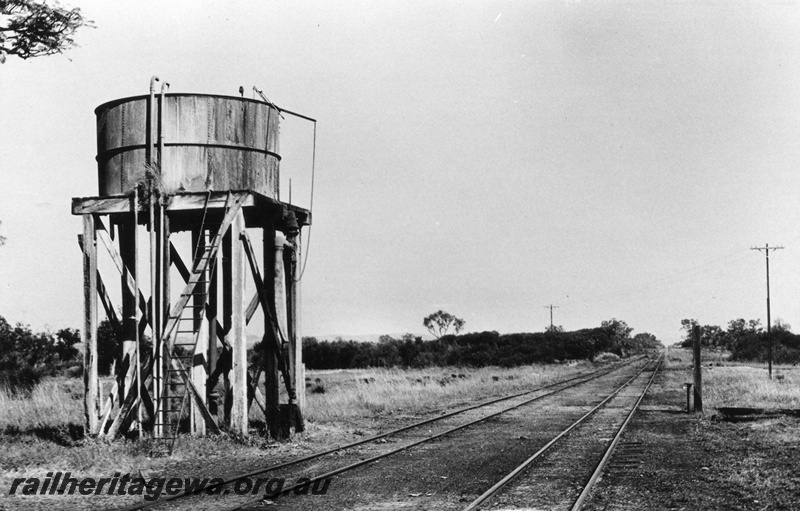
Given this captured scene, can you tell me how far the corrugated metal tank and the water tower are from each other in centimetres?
2

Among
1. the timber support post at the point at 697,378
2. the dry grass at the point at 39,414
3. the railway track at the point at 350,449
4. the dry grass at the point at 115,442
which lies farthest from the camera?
the timber support post at the point at 697,378

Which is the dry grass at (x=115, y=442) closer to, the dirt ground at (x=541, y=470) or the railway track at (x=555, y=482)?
the dirt ground at (x=541, y=470)

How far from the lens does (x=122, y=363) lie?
1238 centimetres

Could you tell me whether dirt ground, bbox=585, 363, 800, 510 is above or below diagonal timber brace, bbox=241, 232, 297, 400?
below

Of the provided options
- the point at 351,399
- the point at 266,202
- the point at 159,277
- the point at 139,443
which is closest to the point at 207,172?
the point at 266,202

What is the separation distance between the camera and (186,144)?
12.0m

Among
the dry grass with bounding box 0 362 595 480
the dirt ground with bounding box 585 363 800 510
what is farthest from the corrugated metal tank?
the dirt ground with bounding box 585 363 800 510

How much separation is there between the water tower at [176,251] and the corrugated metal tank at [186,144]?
17 mm

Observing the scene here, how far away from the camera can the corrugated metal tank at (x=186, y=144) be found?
1198 centimetres

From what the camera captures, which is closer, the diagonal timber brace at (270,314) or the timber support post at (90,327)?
the timber support post at (90,327)

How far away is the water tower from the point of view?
11.7 m

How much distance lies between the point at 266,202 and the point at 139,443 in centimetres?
427

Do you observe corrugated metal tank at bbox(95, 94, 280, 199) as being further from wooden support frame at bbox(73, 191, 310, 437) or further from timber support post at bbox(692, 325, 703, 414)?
timber support post at bbox(692, 325, 703, 414)

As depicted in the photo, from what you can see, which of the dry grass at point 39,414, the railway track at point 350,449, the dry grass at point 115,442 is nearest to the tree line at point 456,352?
the railway track at point 350,449
